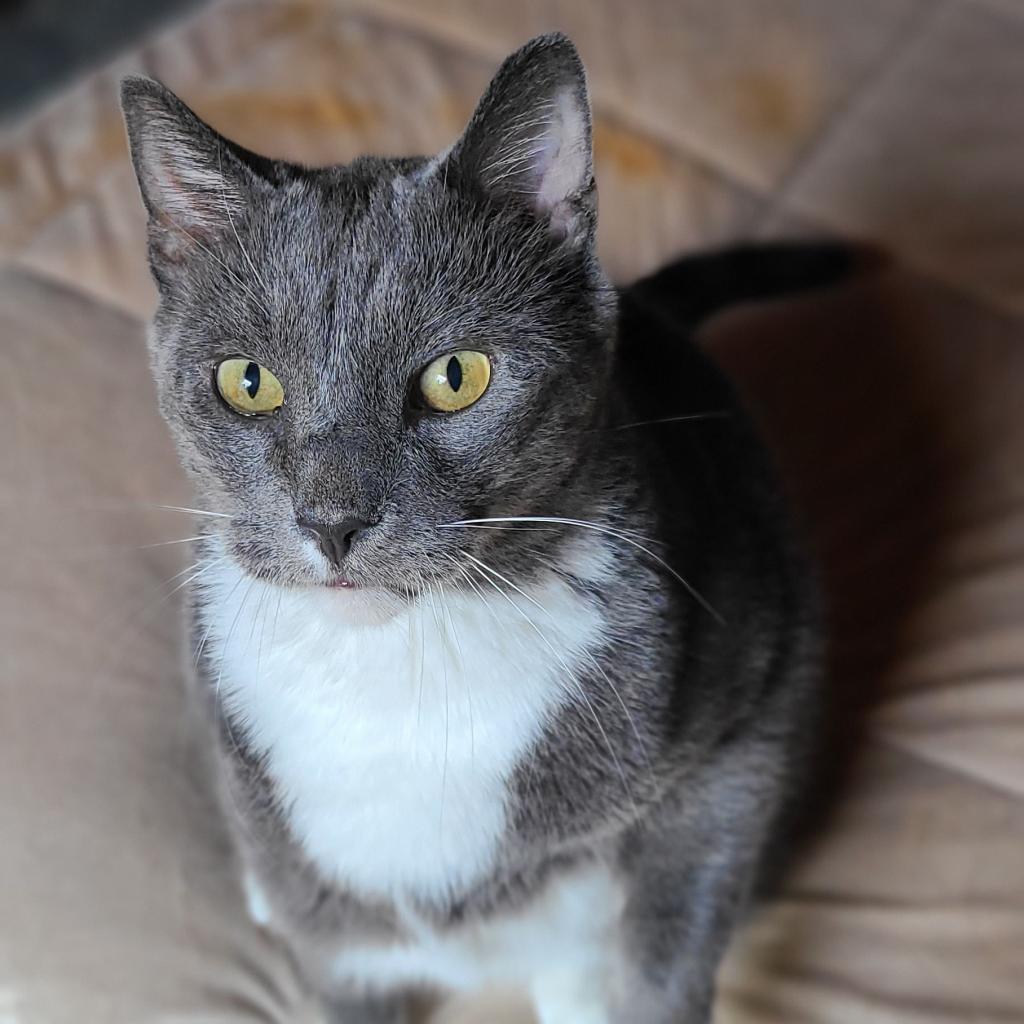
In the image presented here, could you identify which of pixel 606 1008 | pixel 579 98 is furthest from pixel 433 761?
pixel 579 98

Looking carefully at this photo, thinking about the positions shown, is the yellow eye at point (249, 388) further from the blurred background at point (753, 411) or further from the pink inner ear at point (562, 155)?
the blurred background at point (753, 411)

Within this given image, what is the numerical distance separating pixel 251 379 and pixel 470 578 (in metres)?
0.20

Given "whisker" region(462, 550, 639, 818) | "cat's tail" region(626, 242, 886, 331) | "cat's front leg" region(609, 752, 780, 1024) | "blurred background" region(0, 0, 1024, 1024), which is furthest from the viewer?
"cat's tail" region(626, 242, 886, 331)

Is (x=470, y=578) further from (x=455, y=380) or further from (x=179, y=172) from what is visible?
(x=179, y=172)

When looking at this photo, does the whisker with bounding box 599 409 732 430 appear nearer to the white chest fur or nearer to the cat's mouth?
the white chest fur

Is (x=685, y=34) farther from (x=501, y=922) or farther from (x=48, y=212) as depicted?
(x=501, y=922)

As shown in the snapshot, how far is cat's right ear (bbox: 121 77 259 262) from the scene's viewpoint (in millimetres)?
832

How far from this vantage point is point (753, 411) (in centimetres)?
152

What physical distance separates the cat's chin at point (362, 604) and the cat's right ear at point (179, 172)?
0.27 m

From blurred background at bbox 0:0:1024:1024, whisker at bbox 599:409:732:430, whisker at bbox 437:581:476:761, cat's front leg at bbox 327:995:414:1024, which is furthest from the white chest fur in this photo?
blurred background at bbox 0:0:1024:1024

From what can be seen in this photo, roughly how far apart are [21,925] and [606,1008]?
0.55 meters

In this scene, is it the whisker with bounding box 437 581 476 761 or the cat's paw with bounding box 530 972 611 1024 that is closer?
the whisker with bounding box 437 581 476 761

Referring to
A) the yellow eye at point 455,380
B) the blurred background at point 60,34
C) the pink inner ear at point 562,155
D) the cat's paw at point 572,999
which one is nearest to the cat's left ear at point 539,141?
the pink inner ear at point 562,155

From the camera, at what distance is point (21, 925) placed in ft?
3.72
